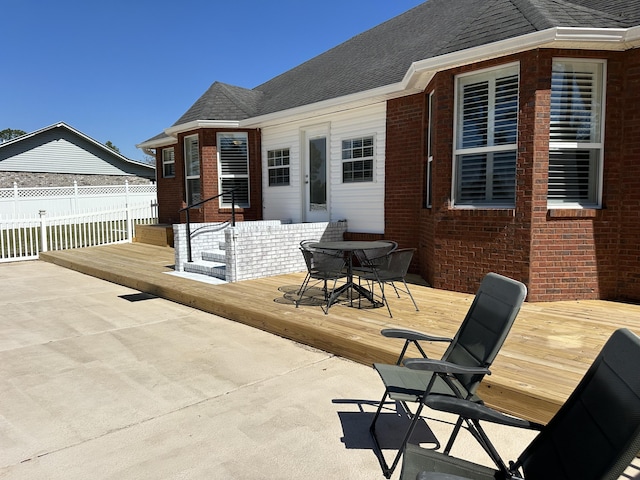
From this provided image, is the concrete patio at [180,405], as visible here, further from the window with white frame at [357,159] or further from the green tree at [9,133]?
the green tree at [9,133]

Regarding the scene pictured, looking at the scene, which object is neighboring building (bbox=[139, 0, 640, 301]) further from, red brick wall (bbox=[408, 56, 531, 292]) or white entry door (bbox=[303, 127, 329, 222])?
white entry door (bbox=[303, 127, 329, 222])

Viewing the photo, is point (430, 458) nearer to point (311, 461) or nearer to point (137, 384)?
point (311, 461)

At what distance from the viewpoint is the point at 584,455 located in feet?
5.34

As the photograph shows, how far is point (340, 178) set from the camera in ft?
30.6

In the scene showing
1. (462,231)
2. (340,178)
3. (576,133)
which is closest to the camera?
(576,133)

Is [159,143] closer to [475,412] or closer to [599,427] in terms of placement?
[475,412]

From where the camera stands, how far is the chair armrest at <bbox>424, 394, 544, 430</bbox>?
2.00 m

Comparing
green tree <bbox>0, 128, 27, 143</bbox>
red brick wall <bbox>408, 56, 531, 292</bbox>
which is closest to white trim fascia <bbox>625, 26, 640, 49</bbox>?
red brick wall <bbox>408, 56, 531, 292</bbox>

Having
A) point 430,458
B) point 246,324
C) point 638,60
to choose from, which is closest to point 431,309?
point 246,324

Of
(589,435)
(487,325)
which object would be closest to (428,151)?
(487,325)

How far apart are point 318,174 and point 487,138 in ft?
14.9

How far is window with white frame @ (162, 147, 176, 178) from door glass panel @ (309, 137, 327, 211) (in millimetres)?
6412

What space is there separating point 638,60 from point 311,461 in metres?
6.16

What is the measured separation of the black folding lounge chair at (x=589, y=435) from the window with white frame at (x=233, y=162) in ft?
32.8
